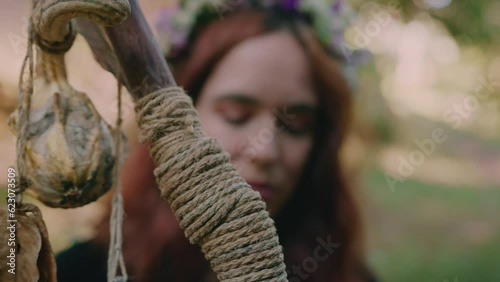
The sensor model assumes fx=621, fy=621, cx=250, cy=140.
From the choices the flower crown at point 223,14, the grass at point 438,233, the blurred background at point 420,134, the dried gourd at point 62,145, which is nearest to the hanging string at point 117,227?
the dried gourd at point 62,145

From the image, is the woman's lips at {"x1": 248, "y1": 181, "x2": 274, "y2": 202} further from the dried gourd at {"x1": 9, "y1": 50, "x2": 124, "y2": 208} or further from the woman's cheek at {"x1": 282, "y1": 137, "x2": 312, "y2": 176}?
the dried gourd at {"x1": 9, "y1": 50, "x2": 124, "y2": 208}

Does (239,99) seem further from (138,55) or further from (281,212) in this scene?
(138,55)

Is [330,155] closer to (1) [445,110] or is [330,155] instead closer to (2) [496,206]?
(1) [445,110]

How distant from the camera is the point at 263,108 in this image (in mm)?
1240

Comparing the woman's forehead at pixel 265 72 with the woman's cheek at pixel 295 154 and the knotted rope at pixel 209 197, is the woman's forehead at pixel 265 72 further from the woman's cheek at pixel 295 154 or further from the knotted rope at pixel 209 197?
the knotted rope at pixel 209 197

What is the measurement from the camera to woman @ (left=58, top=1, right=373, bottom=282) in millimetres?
1235

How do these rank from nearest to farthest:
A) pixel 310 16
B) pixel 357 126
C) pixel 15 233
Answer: pixel 15 233 < pixel 310 16 < pixel 357 126

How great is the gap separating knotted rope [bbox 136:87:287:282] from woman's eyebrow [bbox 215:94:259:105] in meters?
0.68

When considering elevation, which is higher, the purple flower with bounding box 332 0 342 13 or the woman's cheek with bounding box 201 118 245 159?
the purple flower with bounding box 332 0 342 13

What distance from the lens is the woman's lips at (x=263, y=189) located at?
47.3 inches

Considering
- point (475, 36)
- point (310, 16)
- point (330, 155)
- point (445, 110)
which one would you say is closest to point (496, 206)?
point (445, 110)

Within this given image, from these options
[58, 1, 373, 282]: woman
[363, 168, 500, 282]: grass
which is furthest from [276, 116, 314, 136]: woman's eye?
[363, 168, 500, 282]: grass

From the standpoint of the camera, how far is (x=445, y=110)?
1894 millimetres

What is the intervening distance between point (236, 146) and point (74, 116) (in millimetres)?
637
